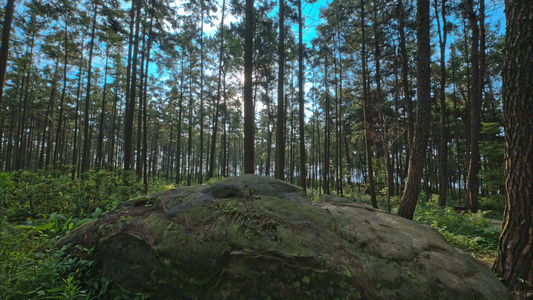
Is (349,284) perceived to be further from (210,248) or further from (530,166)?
(530,166)

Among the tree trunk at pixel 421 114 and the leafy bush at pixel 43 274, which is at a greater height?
the tree trunk at pixel 421 114

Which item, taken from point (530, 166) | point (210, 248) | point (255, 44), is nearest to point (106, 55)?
point (255, 44)

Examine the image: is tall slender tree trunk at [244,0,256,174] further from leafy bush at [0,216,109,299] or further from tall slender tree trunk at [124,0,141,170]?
tall slender tree trunk at [124,0,141,170]

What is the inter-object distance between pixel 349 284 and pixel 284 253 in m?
0.86

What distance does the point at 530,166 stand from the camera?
293 centimetres

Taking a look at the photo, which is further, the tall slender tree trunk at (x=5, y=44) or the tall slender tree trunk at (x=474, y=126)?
the tall slender tree trunk at (x=474, y=126)

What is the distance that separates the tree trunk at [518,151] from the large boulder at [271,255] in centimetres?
42

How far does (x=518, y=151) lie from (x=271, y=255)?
157 inches

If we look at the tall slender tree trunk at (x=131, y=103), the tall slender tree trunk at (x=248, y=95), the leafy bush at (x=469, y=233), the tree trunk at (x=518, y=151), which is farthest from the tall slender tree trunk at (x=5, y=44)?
the leafy bush at (x=469, y=233)

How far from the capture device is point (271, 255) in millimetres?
2711

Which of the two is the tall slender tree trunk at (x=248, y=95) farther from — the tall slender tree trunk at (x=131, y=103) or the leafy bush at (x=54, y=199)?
the tall slender tree trunk at (x=131, y=103)

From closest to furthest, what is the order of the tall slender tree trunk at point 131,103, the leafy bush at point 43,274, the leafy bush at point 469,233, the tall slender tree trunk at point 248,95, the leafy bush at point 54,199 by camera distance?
the leafy bush at point 43,274 → the leafy bush at point 469,233 → the leafy bush at point 54,199 → the tall slender tree trunk at point 248,95 → the tall slender tree trunk at point 131,103

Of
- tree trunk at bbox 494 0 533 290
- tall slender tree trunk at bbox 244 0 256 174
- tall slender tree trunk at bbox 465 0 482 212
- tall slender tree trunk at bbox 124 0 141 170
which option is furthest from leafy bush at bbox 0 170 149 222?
tall slender tree trunk at bbox 465 0 482 212

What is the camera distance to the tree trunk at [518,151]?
Answer: 9.62 ft
